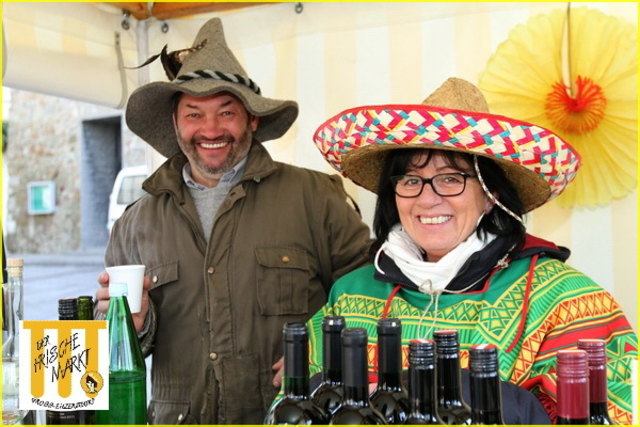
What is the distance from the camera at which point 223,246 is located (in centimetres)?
225

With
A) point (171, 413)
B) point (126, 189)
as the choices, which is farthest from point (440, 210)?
point (126, 189)

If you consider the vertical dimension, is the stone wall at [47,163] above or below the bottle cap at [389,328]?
above

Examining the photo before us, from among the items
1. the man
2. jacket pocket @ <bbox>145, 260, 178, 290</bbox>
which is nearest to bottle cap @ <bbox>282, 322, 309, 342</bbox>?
the man

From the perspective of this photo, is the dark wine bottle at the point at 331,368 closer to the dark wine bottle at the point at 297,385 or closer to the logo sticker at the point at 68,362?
the dark wine bottle at the point at 297,385

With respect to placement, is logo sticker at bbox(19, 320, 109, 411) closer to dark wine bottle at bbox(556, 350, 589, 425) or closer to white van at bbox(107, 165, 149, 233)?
dark wine bottle at bbox(556, 350, 589, 425)

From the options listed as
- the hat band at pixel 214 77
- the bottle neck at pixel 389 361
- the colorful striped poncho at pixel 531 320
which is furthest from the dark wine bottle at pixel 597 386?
the hat band at pixel 214 77

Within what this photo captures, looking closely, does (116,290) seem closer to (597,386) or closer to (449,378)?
(449,378)

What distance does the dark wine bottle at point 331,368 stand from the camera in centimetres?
106

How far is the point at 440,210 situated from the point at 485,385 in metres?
0.80

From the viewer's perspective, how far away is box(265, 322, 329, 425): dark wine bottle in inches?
39.4

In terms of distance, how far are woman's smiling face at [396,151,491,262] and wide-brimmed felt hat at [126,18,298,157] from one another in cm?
78

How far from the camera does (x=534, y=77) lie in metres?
2.35

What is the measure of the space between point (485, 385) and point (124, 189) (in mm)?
9691

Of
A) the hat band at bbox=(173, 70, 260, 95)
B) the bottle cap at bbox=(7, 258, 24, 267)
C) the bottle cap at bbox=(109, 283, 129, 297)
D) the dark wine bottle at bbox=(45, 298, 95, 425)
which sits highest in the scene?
the hat band at bbox=(173, 70, 260, 95)
